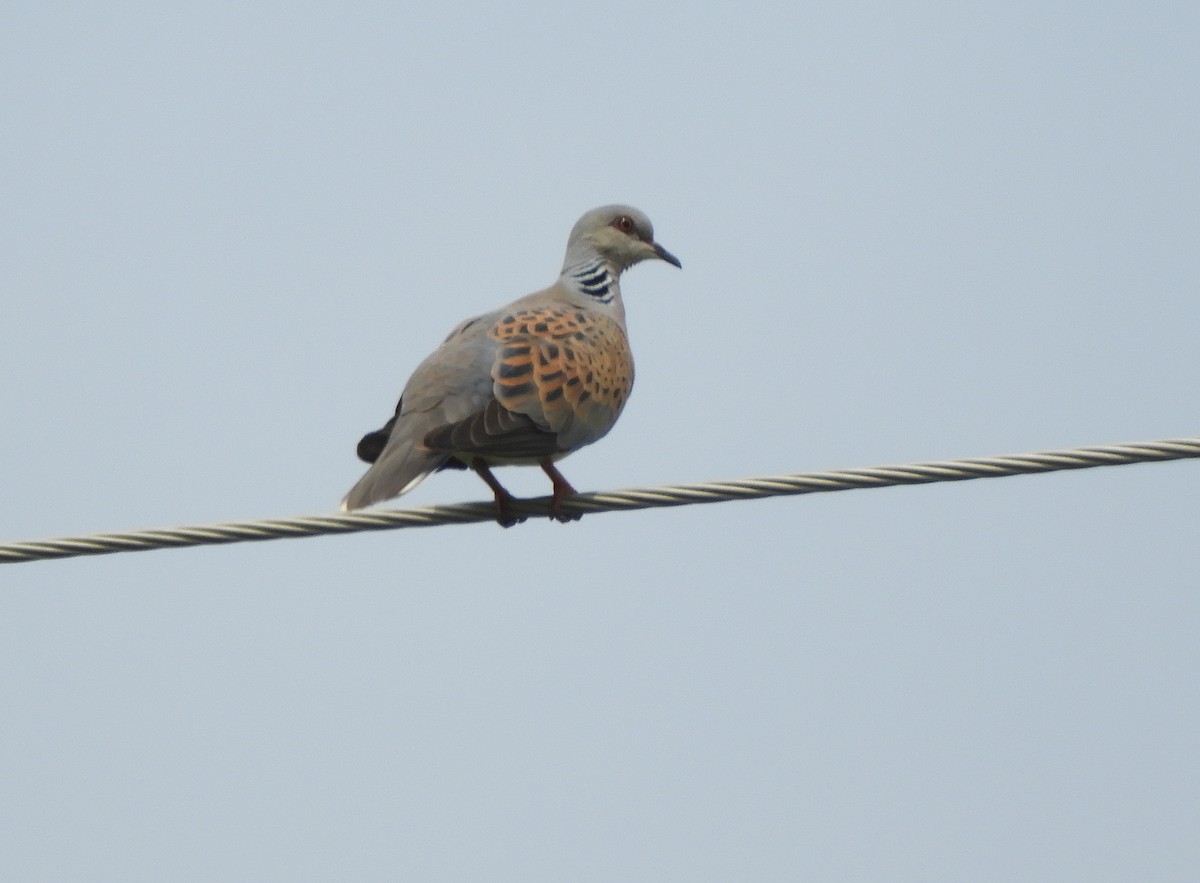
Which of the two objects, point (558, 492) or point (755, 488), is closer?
point (755, 488)

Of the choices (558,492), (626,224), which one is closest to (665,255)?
(626,224)

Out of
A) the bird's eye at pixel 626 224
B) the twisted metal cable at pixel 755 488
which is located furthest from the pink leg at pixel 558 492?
the bird's eye at pixel 626 224

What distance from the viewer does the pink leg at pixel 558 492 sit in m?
5.62

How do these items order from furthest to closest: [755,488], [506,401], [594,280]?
[594,280]
[506,401]
[755,488]

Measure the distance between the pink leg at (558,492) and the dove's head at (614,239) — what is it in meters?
1.59

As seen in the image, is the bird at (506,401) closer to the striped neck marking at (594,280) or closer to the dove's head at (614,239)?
the striped neck marking at (594,280)

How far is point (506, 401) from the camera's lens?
591 centimetres

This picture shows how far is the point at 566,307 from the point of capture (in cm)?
679

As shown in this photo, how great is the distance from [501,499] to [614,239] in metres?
2.09

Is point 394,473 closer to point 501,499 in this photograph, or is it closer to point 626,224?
point 501,499

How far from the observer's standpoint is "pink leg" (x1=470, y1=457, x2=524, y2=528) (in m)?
5.71

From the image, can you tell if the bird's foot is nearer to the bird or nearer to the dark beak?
the bird

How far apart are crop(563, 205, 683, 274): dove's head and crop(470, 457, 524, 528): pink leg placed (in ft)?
5.74

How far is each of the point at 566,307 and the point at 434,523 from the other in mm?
1877
